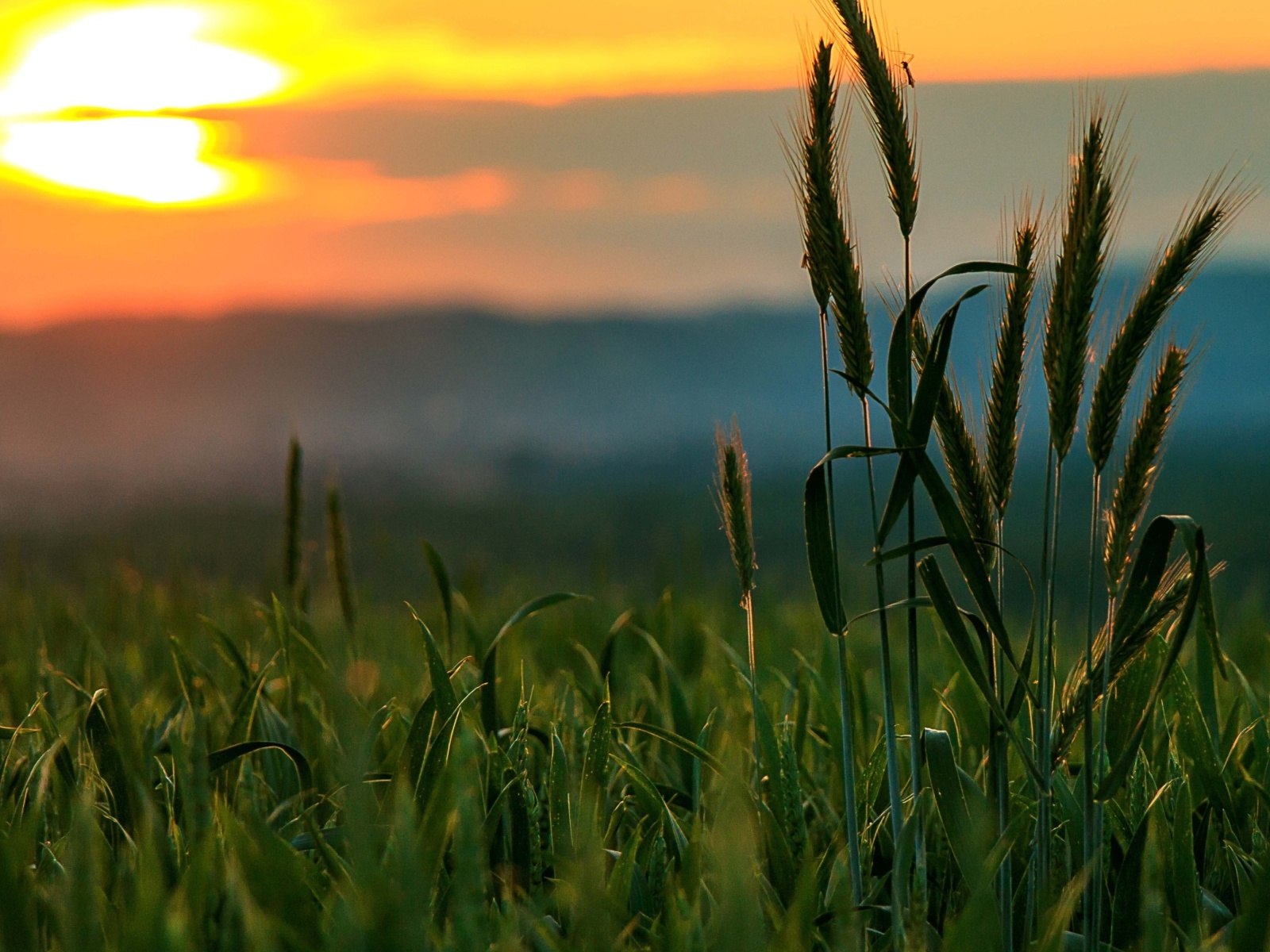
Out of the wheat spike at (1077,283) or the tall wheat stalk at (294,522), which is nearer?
the wheat spike at (1077,283)

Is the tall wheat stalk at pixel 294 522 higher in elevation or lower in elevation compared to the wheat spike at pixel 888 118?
lower

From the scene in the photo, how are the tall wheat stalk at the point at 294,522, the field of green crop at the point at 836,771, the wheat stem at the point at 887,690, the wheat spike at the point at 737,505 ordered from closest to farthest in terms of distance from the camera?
the field of green crop at the point at 836,771 → the wheat stem at the point at 887,690 → the wheat spike at the point at 737,505 → the tall wheat stalk at the point at 294,522

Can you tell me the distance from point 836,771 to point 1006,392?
1352 millimetres

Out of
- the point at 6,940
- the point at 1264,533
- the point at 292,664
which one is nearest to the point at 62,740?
the point at 6,940

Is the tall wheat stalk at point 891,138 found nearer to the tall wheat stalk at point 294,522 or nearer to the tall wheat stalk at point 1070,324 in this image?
the tall wheat stalk at point 1070,324

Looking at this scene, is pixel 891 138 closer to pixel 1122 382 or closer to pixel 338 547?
pixel 1122 382

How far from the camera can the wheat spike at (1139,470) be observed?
1599 mm

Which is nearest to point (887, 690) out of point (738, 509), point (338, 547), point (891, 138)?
point (738, 509)

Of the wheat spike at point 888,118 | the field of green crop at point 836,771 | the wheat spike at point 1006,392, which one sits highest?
the wheat spike at point 888,118

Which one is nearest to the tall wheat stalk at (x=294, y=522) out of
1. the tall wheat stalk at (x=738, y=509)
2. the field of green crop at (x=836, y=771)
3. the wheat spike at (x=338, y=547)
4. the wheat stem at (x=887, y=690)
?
the wheat spike at (x=338, y=547)

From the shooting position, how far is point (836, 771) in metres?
2.68

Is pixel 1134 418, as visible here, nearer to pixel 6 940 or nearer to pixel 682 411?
pixel 6 940

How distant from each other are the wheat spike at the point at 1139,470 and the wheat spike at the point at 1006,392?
0.17 m

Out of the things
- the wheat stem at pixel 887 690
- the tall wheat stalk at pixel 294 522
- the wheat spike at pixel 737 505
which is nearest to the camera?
the wheat stem at pixel 887 690
